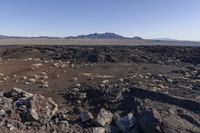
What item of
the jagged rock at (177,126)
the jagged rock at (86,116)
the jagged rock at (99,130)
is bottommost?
the jagged rock at (99,130)

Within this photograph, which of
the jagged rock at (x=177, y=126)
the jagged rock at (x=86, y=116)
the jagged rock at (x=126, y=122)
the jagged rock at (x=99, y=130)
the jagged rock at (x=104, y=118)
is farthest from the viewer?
the jagged rock at (x=86, y=116)

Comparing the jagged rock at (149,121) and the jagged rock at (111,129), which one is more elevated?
the jagged rock at (149,121)

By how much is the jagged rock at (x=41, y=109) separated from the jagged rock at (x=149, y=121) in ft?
10.7

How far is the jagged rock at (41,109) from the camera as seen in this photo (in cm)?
1190

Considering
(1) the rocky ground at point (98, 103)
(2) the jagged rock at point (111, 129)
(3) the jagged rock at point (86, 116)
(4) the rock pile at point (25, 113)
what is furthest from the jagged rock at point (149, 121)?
(4) the rock pile at point (25, 113)

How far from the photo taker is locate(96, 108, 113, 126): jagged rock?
37.5 feet

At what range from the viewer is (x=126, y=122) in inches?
433

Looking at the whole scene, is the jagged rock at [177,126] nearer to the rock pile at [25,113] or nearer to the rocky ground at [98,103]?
the rocky ground at [98,103]

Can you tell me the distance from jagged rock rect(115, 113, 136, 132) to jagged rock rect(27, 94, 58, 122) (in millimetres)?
2521

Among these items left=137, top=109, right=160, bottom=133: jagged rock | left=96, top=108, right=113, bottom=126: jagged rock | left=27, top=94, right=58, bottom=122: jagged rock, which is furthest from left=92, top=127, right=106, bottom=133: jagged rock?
left=27, top=94, right=58, bottom=122: jagged rock

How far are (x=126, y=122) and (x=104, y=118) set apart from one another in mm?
865

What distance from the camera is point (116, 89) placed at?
14.7 metres

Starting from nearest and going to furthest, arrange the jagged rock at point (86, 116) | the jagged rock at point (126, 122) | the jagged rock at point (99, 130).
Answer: the jagged rock at point (126, 122) < the jagged rock at point (99, 130) < the jagged rock at point (86, 116)

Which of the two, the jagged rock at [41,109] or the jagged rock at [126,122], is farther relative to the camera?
the jagged rock at [41,109]
